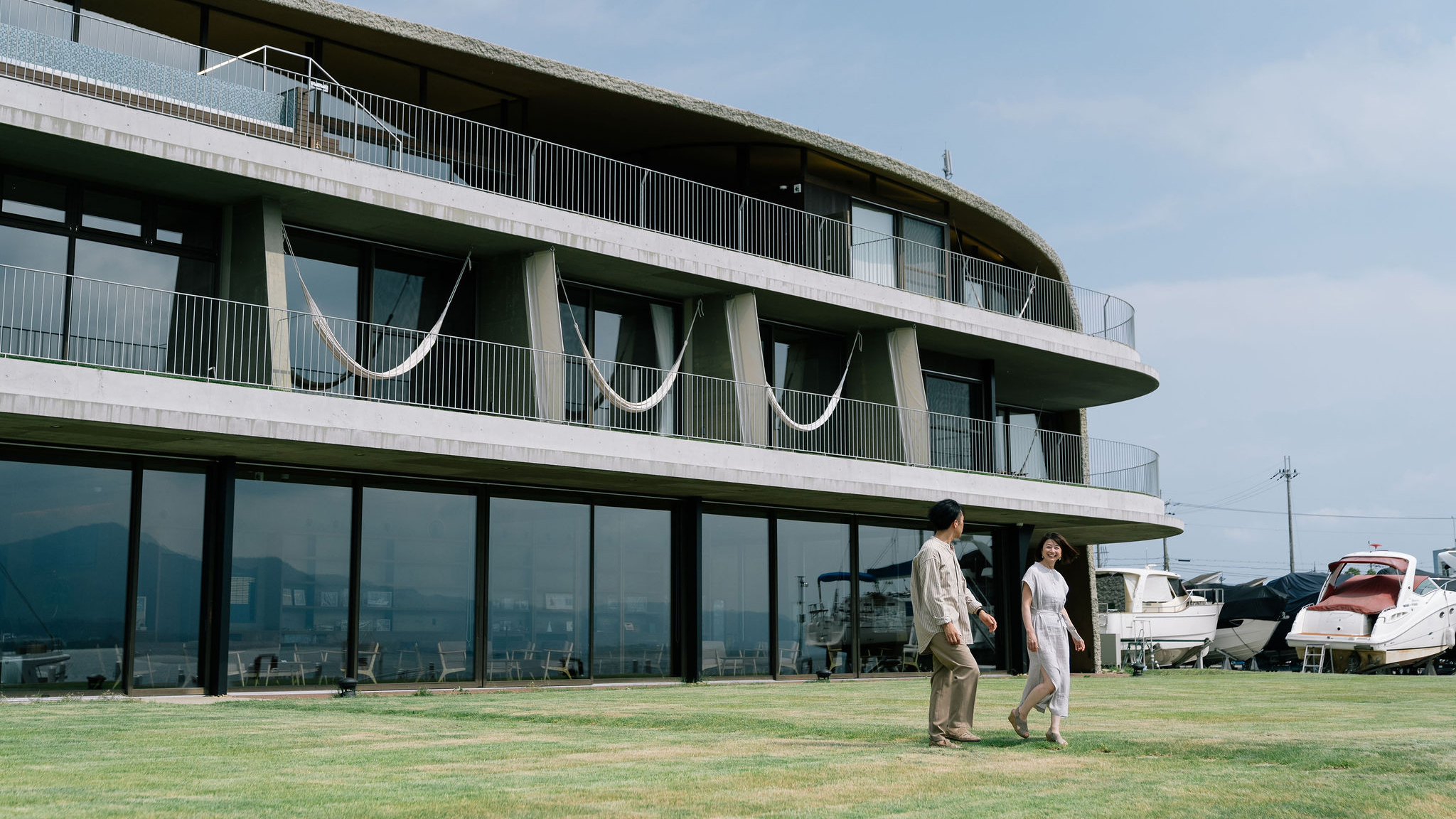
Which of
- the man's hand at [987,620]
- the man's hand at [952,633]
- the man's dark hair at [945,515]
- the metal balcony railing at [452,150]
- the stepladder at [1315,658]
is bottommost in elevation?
the stepladder at [1315,658]

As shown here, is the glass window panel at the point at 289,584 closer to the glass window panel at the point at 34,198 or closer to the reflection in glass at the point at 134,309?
the reflection in glass at the point at 134,309

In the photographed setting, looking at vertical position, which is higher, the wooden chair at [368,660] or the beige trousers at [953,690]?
Answer: the beige trousers at [953,690]

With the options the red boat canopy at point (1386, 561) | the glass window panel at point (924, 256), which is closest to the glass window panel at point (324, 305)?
the glass window panel at point (924, 256)

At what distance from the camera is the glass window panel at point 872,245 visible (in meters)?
26.4

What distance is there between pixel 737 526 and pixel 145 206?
11.0 m

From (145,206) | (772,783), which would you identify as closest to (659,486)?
(145,206)

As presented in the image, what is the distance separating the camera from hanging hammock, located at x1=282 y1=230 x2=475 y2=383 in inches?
706

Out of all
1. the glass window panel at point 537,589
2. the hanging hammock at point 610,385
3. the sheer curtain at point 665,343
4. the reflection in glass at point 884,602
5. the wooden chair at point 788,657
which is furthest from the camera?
the reflection in glass at point 884,602

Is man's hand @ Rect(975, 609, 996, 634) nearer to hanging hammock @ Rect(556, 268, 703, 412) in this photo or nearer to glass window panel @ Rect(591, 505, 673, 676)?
hanging hammock @ Rect(556, 268, 703, 412)

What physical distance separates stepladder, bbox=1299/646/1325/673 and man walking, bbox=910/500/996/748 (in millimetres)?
23212

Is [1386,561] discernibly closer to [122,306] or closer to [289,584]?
[289,584]

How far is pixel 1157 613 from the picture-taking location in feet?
117

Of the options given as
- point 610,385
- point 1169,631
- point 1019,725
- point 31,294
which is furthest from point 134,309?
point 1169,631

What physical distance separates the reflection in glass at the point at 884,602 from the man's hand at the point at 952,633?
16.2 meters
